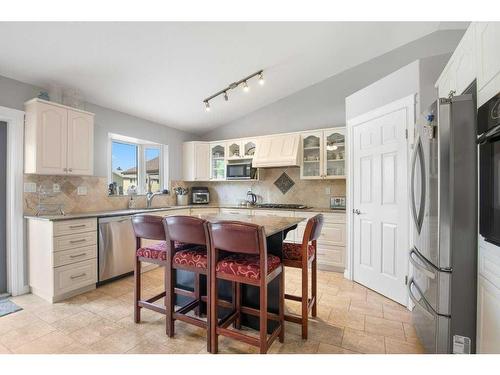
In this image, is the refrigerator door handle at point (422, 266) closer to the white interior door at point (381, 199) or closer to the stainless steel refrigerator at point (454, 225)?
the stainless steel refrigerator at point (454, 225)

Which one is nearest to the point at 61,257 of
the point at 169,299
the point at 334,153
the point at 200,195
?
the point at 169,299

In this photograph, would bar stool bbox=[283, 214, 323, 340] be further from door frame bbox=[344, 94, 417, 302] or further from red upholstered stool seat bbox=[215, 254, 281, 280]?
door frame bbox=[344, 94, 417, 302]

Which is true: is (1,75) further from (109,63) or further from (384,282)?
(384,282)

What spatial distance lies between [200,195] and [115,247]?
2.14m

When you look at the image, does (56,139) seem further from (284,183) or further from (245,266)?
(284,183)

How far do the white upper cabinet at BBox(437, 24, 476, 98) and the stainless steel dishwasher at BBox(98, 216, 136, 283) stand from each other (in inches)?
137

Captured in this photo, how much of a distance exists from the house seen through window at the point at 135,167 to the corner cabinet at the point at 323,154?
269 cm

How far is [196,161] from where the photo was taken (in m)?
4.95

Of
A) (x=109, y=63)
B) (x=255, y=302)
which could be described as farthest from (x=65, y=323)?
(x=109, y=63)

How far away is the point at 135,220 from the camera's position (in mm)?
2072

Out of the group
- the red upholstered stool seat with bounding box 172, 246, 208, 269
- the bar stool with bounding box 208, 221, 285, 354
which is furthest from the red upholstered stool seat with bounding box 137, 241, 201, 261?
the bar stool with bounding box 208, 221, 285, 354

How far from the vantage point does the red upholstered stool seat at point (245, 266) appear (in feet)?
5.40

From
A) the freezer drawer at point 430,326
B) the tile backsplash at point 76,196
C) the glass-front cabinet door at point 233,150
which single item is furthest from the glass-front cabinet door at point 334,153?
the tile backsplash at point 76,196

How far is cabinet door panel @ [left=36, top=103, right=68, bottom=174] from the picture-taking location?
8.74ft
